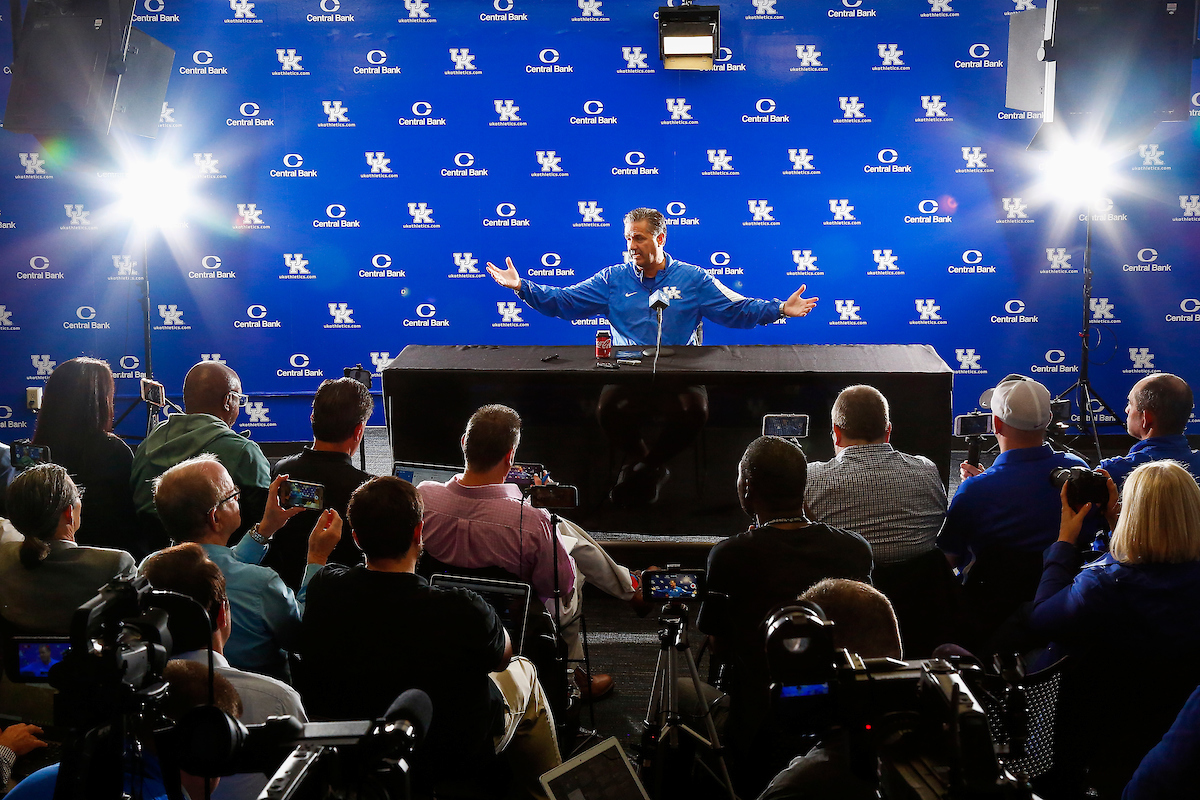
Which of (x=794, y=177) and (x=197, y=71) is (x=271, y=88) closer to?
(x=197, y=71)

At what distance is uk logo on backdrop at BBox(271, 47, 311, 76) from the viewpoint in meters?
6.50

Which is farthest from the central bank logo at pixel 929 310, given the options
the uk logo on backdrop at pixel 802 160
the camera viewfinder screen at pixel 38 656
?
the camera viewfinder screen at pixel 38 656

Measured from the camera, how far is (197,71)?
6531mm

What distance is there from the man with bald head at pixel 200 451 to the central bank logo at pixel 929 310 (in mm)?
5337

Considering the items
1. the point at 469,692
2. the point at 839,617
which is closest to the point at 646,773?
the point at 469,692

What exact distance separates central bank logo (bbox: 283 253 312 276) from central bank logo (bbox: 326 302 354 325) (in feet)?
1.13

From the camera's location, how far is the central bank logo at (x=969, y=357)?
653cm

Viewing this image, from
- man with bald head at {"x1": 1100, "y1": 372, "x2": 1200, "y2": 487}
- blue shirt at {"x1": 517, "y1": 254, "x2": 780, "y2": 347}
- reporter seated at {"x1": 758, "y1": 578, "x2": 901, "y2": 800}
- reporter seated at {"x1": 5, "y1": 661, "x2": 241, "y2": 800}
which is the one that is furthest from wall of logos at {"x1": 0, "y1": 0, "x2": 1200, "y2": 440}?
reporter seated at {"x1": 5, "y1": 661, "x2": 241, "y2": 800}

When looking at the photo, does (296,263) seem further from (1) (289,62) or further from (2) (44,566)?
(2) (44,566)

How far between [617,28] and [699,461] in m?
4.19

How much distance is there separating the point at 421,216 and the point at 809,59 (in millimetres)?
3379

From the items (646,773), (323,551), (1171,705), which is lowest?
(646,773)

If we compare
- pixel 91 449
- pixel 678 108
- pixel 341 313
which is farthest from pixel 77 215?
pixel 678 108

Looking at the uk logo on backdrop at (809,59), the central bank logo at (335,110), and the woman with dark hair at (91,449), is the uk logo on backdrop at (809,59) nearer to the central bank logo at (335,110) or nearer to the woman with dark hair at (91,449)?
the central bank logo at (335,110)
